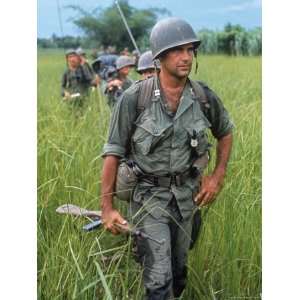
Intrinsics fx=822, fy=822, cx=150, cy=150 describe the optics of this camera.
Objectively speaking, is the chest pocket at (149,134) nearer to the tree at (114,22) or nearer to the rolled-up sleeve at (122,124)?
the rolled-up sleeve at (122,124)

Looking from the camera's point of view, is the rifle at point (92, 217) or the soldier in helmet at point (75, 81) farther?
the soldier in helmet at point (75, 81)

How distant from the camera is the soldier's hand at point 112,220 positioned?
8.01ft

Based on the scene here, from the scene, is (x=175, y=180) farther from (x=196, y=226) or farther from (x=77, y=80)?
(x=77, y=80)

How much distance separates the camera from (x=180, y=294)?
2.60m

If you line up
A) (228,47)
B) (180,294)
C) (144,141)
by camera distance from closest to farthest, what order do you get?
(144,141)
(180,294)
(228,47)

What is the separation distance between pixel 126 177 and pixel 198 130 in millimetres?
255

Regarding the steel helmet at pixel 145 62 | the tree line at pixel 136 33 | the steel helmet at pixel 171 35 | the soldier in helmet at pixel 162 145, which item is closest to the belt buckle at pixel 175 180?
the soldier in helmet at pixel 162 145

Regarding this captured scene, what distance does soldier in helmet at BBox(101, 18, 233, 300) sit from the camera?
2389mm

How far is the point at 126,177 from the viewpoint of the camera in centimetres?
245

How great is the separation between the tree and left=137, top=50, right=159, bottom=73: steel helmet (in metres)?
0.11

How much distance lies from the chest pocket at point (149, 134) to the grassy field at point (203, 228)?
1.01 ft
